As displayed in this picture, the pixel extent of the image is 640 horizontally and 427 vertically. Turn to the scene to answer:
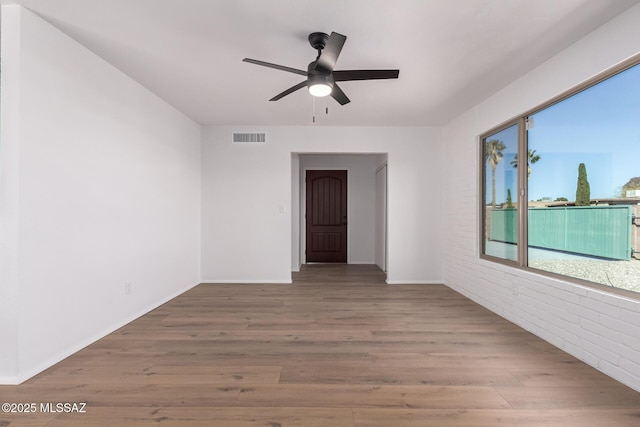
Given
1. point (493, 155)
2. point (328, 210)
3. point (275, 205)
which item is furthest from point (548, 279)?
point (328, 210)

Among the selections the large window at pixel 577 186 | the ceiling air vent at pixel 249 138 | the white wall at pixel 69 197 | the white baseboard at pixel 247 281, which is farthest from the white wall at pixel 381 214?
the white wall at pixel 69 197

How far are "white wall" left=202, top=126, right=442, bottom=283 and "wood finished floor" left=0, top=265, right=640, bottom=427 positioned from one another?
66.7 inches

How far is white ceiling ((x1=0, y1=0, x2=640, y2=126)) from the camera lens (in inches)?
86.5

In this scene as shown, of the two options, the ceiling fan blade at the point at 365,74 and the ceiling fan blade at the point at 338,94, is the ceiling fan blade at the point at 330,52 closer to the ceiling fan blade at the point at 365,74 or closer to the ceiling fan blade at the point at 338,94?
the ceiling fan blade at the point at 365,74

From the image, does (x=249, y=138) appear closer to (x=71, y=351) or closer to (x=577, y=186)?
(x=71, y=351)

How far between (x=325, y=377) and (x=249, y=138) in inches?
160

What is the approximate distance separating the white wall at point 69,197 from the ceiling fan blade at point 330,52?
2.06m

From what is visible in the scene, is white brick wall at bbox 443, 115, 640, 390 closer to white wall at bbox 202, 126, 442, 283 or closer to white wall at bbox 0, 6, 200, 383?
white wall at bbox 202, 126, 442, 283

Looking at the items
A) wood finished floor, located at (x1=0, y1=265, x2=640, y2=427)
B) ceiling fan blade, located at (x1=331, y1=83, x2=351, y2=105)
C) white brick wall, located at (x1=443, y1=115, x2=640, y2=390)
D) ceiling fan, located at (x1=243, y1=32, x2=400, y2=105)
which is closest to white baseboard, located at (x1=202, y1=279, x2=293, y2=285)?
wood finished floor, located at (x1=0, y1=265, x2=640, y2=427)

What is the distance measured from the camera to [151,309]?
12.5 feet

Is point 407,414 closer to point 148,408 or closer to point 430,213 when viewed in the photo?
point 148,408

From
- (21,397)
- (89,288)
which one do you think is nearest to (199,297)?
(89,288)

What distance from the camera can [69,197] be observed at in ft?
8.52

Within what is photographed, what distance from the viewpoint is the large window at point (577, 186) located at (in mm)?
2285
